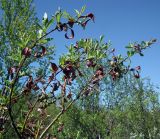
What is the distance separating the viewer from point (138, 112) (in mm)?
38438

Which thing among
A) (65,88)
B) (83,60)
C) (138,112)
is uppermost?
(138,112)

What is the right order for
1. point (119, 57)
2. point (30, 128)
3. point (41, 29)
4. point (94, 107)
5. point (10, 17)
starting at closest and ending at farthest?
point (41, 29) < point (30, 128) < point (119, 57) < point (10, 17) < point (94, 107)

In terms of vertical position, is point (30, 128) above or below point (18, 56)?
below

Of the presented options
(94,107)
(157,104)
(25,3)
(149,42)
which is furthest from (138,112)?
(149,42)

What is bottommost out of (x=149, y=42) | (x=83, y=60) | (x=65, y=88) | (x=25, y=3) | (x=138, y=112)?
(x=65, y=88)

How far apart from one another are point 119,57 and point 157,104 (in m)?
37.3

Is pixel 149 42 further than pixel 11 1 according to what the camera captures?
No

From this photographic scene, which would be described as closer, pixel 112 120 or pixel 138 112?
pixel 138 112

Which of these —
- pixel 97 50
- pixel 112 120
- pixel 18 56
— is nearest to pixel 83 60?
pixel 97 50

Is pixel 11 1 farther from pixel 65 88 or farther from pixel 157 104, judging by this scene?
pixel 157 104

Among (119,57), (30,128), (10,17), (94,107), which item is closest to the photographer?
(30,128)

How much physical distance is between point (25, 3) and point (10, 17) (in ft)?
4.71

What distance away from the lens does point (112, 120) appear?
161ft

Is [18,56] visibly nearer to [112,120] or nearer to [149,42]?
[149,42]
